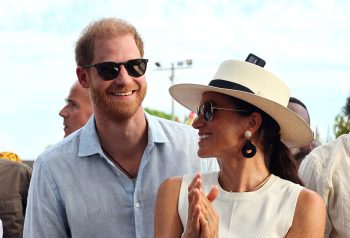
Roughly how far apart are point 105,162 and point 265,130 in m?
0.97

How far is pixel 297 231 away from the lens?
304 centimetres

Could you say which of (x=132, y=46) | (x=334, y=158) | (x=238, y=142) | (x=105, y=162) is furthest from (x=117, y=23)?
(x=334, y=158)

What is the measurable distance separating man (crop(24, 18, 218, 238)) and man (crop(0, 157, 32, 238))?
1068mm

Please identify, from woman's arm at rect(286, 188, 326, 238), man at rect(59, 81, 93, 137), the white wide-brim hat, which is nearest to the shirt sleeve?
the white wide-brim hat

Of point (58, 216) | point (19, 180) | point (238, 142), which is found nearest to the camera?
point (238, 142)

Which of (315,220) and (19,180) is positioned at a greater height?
(315,220)

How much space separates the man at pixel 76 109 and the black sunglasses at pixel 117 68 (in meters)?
2.13

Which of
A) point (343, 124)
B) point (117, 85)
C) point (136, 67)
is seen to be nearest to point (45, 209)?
point (117, 85)

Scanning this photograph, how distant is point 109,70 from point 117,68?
0.16ft

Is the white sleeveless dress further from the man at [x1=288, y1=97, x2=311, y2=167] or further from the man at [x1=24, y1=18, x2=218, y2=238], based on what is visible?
the man at [x1=288, y1=97, x2=311, y2=167]

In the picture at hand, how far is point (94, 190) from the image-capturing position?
370cm

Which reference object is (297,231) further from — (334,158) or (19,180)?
(19,180)

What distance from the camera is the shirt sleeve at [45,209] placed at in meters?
3.67

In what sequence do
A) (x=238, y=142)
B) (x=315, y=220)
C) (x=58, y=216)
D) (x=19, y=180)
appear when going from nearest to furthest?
(x=315, y=220) < (x=238, y=142) < (x=58, y=216) < (x=19, y=180)
